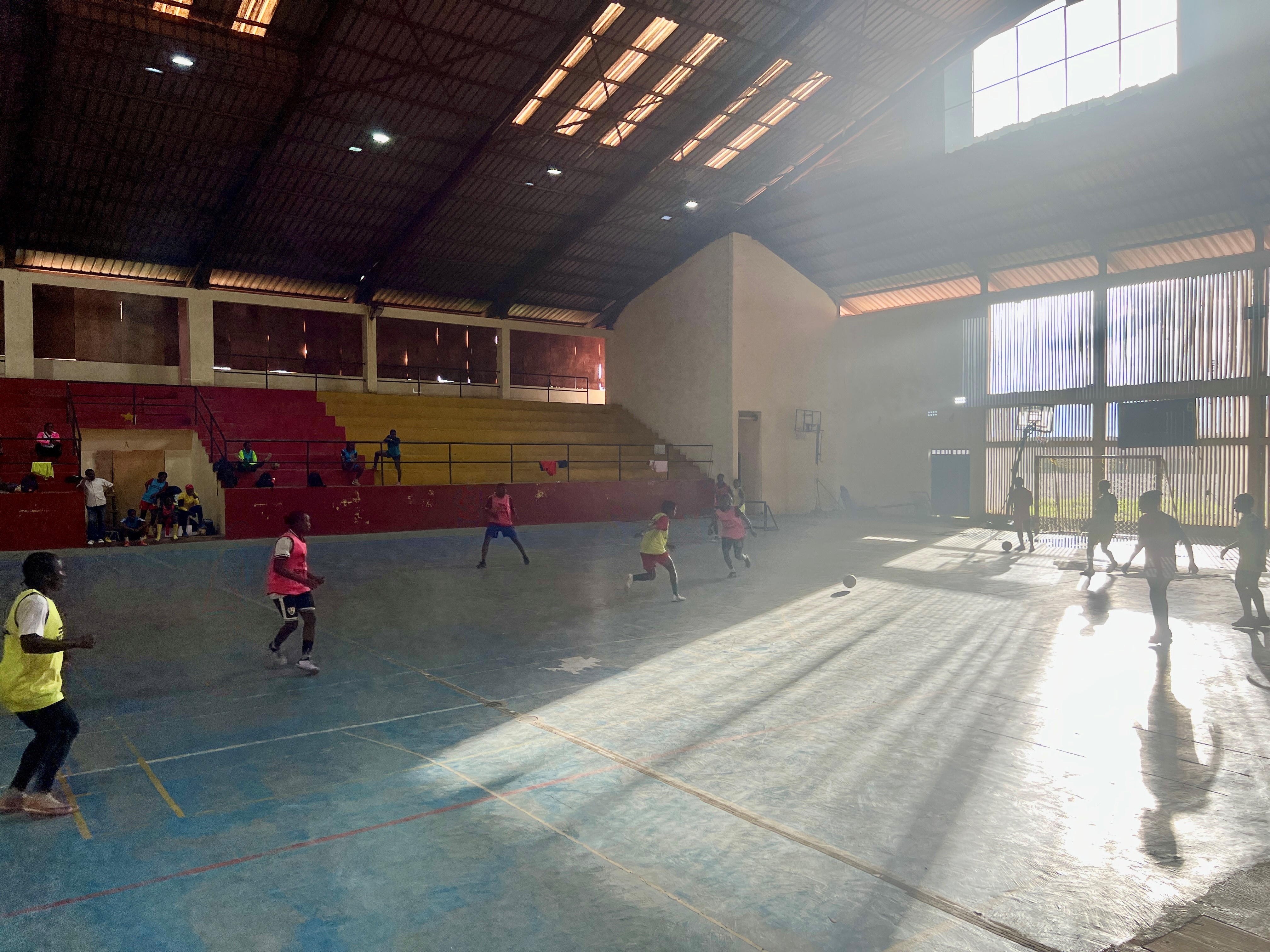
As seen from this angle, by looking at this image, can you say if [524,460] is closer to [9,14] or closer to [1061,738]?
[9,14]

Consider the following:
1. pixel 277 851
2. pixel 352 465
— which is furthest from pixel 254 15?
pixel 277 851

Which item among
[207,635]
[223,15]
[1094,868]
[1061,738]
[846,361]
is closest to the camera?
[1094,868]

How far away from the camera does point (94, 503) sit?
19.4m

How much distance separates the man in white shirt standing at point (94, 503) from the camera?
19359mm

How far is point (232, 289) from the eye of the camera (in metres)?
28.4

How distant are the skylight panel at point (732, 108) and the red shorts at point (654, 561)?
15875 mm

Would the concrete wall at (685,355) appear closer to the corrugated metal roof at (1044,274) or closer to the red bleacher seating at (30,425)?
the corrugated metal roof at (1044,274)

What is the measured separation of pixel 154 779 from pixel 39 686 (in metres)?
0.96

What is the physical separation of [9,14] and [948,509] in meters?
30.2

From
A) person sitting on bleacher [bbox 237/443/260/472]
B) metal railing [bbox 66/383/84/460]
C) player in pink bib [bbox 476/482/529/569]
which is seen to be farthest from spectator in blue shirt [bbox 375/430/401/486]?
player in pink bib [bbox 476/482/529/569]

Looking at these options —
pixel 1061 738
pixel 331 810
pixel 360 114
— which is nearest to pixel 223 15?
pixel 360 114

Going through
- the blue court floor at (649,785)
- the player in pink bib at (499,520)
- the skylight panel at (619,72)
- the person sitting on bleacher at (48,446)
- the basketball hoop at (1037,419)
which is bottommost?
the blue court floor at (649,785)

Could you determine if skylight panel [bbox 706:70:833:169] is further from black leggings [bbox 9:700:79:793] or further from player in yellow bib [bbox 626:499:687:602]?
black leggings [bbox 9:700:79:793]

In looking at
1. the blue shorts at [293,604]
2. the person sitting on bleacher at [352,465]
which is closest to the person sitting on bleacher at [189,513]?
the person sitting on bleacher at [352,465]
